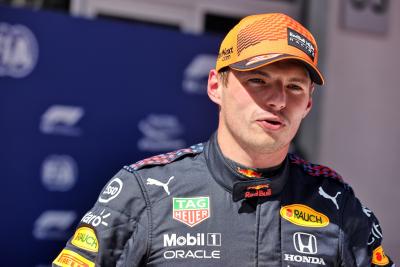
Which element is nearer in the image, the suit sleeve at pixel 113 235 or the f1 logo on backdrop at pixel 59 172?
the suit sleeve at pixel 113 235

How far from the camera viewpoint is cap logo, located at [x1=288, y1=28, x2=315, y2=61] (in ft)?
5.51

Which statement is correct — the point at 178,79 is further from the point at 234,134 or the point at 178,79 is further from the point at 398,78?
the point at 234,134

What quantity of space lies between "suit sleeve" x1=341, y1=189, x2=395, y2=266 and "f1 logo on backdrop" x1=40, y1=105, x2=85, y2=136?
2249mm

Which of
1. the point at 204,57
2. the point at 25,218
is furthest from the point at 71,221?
the point at 204,57

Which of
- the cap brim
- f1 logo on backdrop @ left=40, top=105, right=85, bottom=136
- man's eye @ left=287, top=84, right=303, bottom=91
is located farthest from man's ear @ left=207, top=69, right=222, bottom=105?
f1 logo on backdrop @ left=40, top=105, right=85, bottom=136

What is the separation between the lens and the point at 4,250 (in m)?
3.52

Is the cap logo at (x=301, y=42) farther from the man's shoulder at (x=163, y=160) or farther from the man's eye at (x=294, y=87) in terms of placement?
the man's shoulder at (x=163, y=160)

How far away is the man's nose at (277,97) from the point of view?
1.66 metres

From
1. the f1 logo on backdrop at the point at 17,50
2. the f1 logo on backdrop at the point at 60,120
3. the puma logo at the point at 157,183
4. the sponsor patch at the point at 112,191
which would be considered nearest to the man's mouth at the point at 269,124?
the puma logo at the point at 157,183

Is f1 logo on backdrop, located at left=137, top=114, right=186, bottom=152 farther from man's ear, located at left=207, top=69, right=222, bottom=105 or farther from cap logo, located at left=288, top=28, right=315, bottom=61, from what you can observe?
cap logo, located at left=288, top=28, right=315, bottom=61

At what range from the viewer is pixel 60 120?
3633 millimetres

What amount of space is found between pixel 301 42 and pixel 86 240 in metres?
0.81

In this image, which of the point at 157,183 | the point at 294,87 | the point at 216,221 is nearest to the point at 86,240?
the point at 157,183

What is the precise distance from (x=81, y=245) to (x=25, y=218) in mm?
2093
